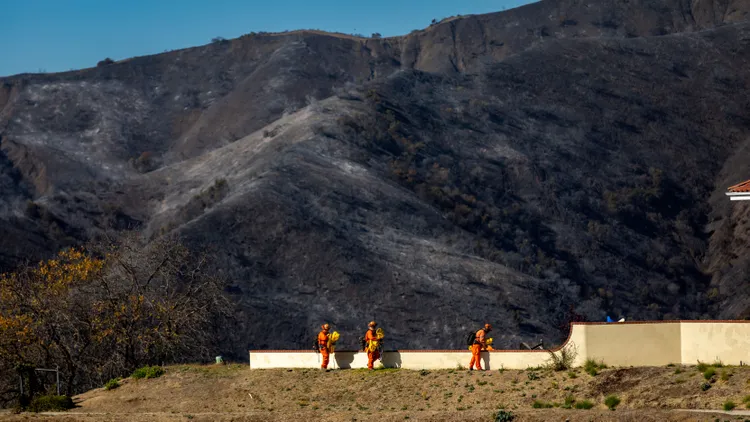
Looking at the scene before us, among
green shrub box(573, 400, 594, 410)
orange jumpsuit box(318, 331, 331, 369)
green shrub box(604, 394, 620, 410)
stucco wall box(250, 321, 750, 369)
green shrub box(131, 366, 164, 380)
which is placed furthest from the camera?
green shrub box(131, 366, 164, 380)

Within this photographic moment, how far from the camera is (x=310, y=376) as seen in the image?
36688 millimetres

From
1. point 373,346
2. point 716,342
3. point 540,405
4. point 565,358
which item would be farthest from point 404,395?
point 716,342

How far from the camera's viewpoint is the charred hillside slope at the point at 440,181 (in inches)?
3282

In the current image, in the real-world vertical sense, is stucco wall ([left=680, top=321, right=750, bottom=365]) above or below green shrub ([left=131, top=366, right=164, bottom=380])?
above

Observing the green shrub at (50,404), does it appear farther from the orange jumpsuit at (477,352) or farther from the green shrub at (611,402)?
the green shrub at (611,402)

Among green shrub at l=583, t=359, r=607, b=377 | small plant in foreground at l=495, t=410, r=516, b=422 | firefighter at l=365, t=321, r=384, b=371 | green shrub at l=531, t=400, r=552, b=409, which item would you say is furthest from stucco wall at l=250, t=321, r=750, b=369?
small plant in foreground at l=495, t=410, r=516, b=422

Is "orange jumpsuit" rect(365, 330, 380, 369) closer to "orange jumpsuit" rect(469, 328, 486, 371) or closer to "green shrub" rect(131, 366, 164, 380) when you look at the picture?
"orange jumpsuit" rect(469, 328, 486, 371)

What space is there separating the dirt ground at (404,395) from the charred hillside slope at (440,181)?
36.7 meters

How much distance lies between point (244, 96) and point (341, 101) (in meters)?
44.5

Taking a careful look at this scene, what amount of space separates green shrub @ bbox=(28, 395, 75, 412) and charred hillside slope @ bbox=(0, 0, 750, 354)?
1474 inches

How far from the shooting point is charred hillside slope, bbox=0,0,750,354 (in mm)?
83375

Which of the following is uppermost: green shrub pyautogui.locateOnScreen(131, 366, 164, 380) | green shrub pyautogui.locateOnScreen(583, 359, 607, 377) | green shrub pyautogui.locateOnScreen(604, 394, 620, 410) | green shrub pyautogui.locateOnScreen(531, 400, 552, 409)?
green shrub pyautogui.locateOnScreen(583, 359, 607, 377)

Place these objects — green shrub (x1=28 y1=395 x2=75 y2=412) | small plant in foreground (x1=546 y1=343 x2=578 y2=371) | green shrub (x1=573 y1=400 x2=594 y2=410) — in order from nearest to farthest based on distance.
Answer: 1. green shrub (x1=573 y1=400 x2=594 y2=410)
2. small plant in foreground (x1=546 y1=343 x2=578 y2=371)
3. green shrub (x1=28 y1=395 x2=75 y2=412)

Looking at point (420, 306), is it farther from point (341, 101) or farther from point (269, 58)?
point (269, 58)
